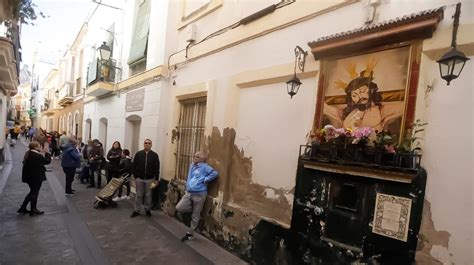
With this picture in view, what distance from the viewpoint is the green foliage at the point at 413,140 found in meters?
3.11

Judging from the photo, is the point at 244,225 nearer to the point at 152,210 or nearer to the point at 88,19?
the point at 152,210

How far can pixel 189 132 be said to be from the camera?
711cm

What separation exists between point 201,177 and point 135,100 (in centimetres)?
458

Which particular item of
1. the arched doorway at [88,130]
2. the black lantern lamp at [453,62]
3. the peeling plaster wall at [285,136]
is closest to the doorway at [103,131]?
the arched doorway at [88,130]

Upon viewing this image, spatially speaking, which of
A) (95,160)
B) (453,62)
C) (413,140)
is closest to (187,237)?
(413,140)

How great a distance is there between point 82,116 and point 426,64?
54.0ft

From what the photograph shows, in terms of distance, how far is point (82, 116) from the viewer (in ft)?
54.4

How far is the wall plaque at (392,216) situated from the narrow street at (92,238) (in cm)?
239

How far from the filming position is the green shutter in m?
9.31

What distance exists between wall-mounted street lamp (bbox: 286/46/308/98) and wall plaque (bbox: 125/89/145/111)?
5.51m

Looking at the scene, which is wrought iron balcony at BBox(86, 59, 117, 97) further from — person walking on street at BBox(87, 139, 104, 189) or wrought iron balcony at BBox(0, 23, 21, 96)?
wrought iron balcony at BBox(0, 23, 21, 96)

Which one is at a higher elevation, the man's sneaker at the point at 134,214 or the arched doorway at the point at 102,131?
the arched doorway at the point at 102,131

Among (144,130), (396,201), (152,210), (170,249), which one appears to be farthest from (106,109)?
(396,201)

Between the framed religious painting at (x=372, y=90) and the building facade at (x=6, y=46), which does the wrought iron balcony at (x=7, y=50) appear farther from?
the framed religious painting at (x=372, y=90)
